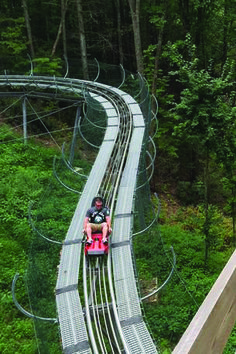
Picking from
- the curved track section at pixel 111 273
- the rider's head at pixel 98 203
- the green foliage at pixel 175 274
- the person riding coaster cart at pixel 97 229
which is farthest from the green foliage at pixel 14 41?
the person riding coaster cart at pixel 97 229

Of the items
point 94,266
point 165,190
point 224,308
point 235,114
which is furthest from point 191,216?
point 224,308

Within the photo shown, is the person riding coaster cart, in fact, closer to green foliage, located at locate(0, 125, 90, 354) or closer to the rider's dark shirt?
the rider's dark shirt

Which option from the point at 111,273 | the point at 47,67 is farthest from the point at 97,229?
the point at 47,67

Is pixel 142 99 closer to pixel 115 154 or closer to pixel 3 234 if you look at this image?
pixel 115 154

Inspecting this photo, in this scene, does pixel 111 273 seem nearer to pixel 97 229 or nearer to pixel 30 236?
pixel 97 229

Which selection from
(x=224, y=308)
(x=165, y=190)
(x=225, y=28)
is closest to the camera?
(x=224, y=308)

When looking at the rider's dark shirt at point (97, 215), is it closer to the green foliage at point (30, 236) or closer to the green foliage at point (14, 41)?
the green foliage at point (30, 236)
